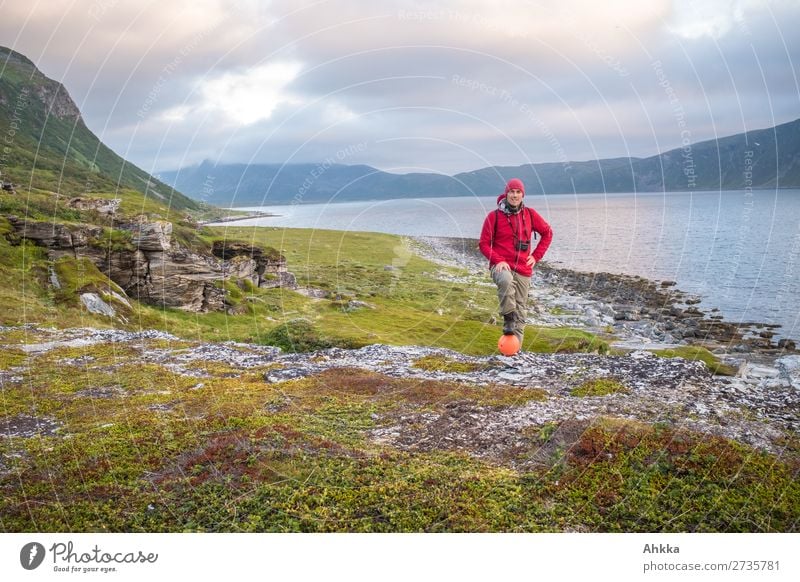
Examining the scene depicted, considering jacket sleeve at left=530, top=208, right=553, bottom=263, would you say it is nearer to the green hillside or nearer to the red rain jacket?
the red rain jacket

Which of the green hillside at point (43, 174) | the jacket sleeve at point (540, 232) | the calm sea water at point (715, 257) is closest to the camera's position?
the jacket sleeve at point (540, 232)

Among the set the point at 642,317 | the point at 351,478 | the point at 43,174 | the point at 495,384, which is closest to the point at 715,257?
the point at 642,317

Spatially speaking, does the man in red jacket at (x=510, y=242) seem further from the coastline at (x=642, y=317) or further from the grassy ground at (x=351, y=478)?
the coastline at (x=642, y=317)

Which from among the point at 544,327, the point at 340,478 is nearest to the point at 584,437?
the point at 340,478

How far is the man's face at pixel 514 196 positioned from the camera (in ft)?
44.2

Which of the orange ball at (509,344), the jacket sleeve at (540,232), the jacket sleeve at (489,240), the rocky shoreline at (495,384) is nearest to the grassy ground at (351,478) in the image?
the rocky shoreline at (495,384)

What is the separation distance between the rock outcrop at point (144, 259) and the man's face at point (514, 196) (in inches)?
1096

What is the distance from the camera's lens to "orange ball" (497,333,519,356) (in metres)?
16.5

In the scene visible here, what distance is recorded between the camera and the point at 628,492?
8.29m

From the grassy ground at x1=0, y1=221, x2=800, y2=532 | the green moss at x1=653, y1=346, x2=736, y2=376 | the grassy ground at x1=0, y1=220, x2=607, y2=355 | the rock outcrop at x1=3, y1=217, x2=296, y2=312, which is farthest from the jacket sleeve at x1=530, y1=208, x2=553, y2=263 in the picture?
the rock outcrop at x1=3, y1=217, x2=296, y2=312

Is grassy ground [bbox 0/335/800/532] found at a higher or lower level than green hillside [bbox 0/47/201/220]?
lower

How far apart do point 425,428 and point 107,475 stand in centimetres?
619

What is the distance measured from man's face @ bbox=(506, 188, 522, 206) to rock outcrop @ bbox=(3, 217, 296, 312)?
27.8 m

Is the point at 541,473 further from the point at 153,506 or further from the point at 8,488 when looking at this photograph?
the point at 8,488
